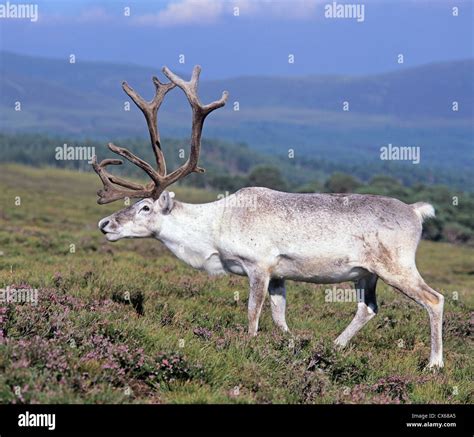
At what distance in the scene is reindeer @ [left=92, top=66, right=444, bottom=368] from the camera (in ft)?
35.9

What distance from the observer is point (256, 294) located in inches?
434

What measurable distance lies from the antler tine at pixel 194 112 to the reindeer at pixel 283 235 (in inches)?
0.7

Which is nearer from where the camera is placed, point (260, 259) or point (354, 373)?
point (354, 373)

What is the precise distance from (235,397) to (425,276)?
2858cm

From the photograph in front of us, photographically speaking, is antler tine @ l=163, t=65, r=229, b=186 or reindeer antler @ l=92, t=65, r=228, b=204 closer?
antler tine @ l=163, t=65, r=229, b=186

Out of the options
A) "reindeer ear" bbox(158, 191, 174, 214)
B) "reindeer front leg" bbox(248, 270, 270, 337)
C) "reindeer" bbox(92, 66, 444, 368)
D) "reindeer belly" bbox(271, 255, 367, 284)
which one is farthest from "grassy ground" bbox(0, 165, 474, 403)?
"reindeer ear" bbox(158, 191, 174, 214)

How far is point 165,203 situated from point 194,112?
1.44m

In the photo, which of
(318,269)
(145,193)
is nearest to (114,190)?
(145,193)

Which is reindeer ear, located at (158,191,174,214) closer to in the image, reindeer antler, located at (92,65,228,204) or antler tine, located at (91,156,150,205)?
reindeer antler, located at (92,65,228,204)

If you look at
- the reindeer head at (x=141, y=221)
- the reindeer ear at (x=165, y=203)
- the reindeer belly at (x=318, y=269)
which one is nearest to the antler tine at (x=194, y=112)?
the reindeer ear at (x=165, y=203)

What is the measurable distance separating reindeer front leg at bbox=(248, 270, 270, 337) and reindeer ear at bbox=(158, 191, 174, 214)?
5.93 ft
